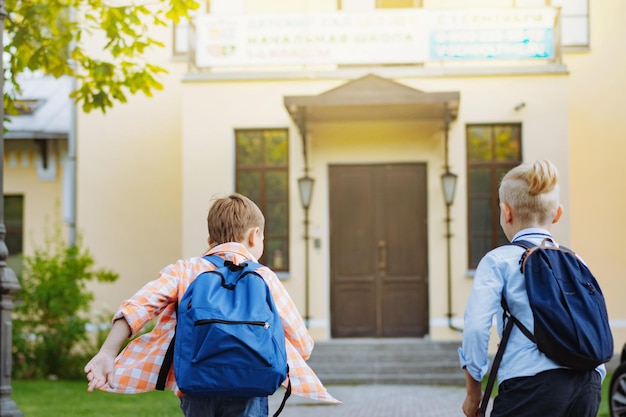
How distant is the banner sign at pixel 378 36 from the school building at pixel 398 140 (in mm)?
21

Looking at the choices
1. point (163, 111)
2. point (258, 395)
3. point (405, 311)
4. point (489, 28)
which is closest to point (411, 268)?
point (405, 311)

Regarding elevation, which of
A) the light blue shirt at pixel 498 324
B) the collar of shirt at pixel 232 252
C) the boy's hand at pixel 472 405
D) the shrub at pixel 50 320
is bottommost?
the shrub at pixel 50 320

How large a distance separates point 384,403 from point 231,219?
796cm

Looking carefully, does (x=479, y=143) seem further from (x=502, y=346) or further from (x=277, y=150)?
(x=502, y=346)

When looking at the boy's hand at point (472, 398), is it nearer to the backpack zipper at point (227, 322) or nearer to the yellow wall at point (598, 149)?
the backpack zipper at point (227, 322)

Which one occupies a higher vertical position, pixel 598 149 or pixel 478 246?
pixel 598 149

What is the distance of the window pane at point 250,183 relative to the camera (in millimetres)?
15070

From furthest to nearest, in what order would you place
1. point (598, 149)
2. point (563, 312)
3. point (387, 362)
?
point (598, 149)
point (387, 362)
point (563, 312)

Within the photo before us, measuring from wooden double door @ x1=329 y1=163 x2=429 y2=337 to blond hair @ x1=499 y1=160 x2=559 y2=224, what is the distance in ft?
37.5

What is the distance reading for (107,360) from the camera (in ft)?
10.7

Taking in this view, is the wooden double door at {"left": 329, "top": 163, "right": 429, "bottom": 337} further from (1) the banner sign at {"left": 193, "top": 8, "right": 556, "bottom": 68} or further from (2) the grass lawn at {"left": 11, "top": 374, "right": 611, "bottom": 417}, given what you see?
(2) the grass lawn at {"left": 11, "top": 374, "right": 611, "bottom": 417}

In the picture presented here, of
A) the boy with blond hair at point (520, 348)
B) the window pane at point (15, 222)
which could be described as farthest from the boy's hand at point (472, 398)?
the window pane at point (15, 222)

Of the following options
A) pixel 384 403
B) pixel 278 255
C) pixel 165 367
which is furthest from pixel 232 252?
pixel 278 255

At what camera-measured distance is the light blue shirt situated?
3283 mm
